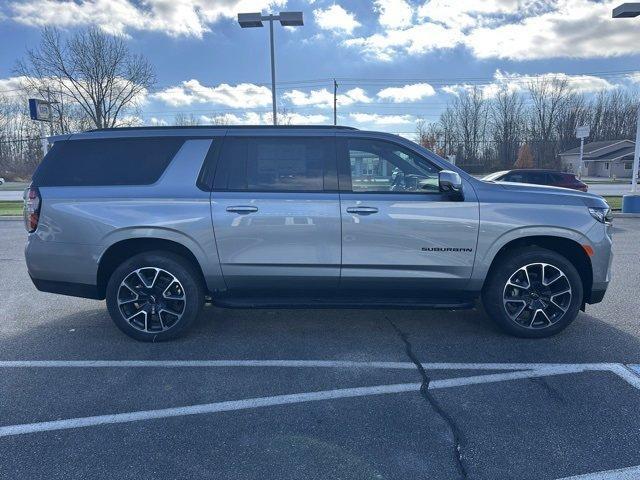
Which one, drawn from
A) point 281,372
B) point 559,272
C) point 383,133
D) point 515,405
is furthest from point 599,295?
point 281,372

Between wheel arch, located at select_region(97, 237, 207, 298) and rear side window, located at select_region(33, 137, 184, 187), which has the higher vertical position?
rear side window, located at select_region(33, 137, 184, 187)

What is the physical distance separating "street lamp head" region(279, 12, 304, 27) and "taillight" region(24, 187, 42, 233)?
35.0ft

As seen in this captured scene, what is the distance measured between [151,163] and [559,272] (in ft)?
13.3

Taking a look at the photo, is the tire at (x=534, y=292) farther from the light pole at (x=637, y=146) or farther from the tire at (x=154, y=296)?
the light pole at (x=637, y=146)

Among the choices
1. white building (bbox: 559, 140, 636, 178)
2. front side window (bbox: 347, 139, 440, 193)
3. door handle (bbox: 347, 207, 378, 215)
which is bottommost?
door handle (bbox: 347, 207, 378, 215)

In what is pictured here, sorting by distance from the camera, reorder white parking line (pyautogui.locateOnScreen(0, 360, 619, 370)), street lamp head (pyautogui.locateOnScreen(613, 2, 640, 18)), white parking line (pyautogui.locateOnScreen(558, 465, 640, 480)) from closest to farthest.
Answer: white parking line (pyautogui.locateOnScreen(558, 465, 640, 480)) < white parking line (pyautogui.locateOnScreen(0, 360, 619, 370)) < street lamp head (pyautogui.locateOnScreen(613, 2, 640, 18))

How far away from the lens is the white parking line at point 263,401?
2840 millimetres

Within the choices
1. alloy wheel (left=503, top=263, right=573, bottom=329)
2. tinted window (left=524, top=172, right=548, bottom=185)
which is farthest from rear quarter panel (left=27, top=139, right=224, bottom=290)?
tinted window (left=524, top=172, right=548, bottom=185)

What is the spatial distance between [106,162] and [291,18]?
10503mm

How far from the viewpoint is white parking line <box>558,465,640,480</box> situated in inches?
91.4

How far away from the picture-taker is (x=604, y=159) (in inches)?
2594

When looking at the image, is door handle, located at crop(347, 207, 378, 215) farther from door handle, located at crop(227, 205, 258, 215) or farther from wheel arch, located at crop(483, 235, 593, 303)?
wheel arch, located at crop(483, 235, 593, 303)

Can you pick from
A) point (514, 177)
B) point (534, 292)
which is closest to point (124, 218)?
point (534, 292)

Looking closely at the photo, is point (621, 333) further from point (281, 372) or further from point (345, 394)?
point (281, 372)
